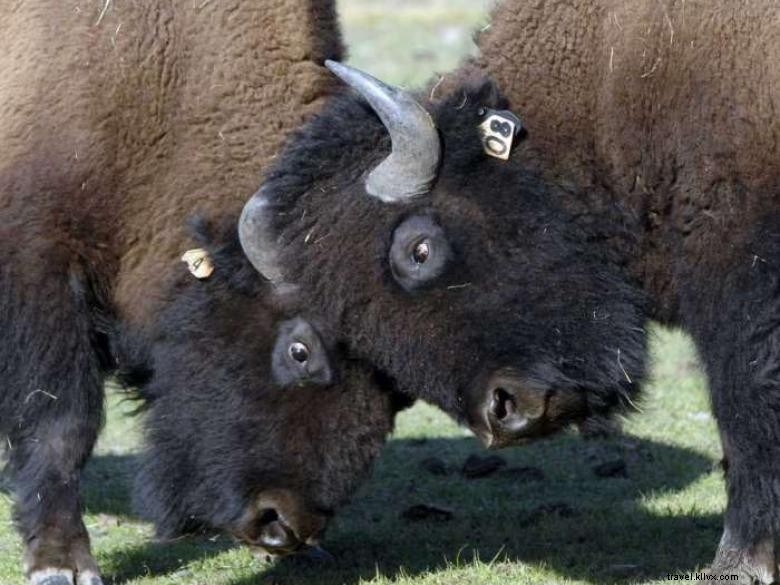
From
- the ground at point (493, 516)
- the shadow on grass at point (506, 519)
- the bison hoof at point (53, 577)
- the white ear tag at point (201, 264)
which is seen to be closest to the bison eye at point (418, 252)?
the white ear tag at point (201, 264)

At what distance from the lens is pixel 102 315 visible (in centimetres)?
694

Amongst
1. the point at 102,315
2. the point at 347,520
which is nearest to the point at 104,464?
→ the point at 347,520

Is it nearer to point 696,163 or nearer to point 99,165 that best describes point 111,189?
point 99,165

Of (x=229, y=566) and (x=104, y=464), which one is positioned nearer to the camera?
(x=229, y=566)

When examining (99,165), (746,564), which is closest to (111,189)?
(99,165)

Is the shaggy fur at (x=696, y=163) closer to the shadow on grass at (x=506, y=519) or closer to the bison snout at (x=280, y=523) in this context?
the shadow on grass at (x=506, y=519)

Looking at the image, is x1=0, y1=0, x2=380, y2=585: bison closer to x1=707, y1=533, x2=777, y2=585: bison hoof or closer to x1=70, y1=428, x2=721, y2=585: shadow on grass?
x1=70, y1=428, x2=721, y2=585: shadow on grass

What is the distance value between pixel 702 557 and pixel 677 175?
1.78m

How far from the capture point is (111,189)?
22.4 feet

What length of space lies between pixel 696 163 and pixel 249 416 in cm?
204

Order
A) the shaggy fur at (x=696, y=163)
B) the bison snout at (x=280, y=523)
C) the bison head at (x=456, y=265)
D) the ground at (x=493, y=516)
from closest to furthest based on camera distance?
the shaggy fur at (x=696, y=163) → the bison head at (x=456, y=265) → the bison snout at (x=280, y=523) → the ground at (x=493, y=516)

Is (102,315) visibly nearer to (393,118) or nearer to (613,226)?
(393,118)

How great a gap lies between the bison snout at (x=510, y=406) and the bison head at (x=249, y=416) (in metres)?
0.63

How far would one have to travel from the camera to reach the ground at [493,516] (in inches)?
272
